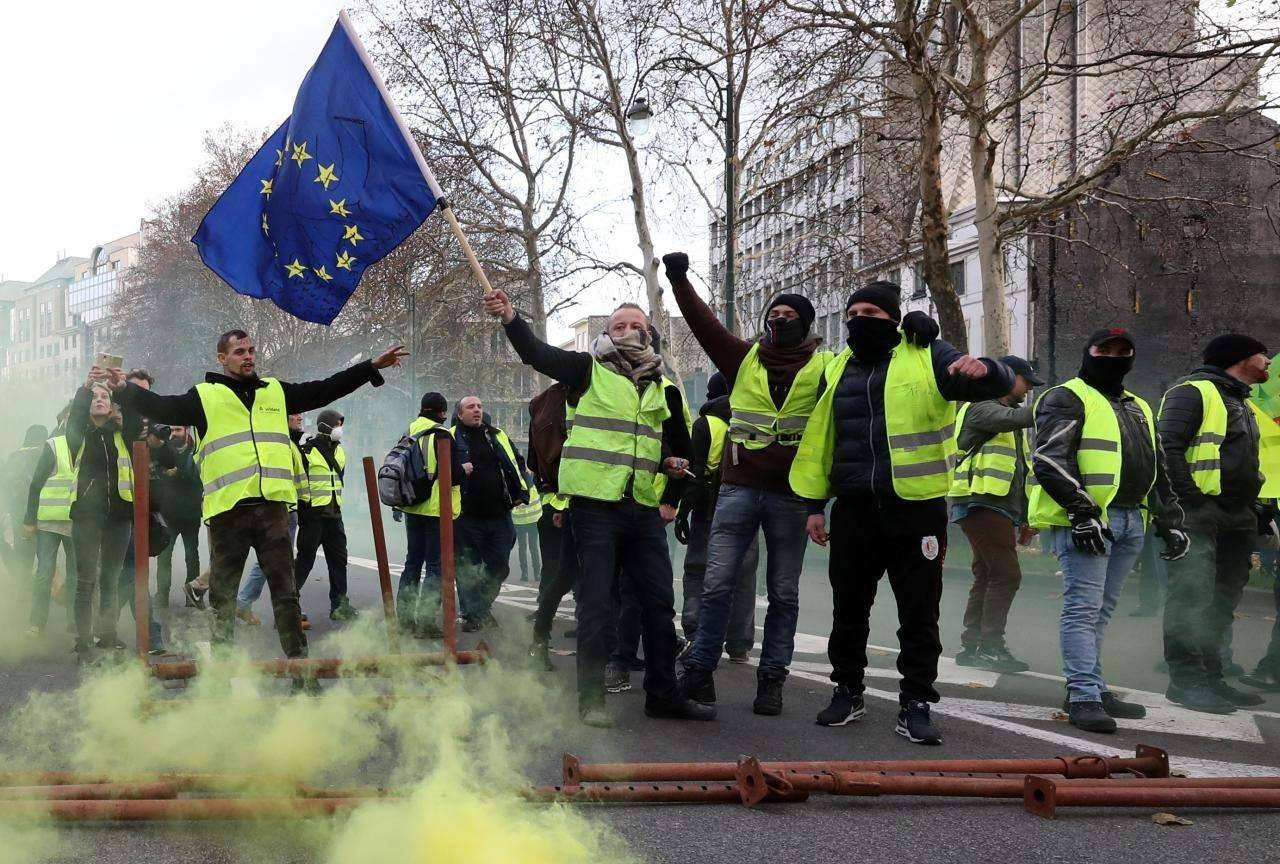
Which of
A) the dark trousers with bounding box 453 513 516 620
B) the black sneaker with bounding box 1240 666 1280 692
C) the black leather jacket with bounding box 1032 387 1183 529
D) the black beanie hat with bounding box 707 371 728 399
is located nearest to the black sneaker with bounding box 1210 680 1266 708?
the black sneaker with bounding box 1240 666 1280 692

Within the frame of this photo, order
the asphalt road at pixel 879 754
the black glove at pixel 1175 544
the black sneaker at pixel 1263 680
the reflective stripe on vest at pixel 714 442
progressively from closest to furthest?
the asphalt road at pixel 879 754 → the black glove at pixel 1175 544 → the black sneaker at pixel 1263 680 → the reflective stripe on vest at pixel 714 442

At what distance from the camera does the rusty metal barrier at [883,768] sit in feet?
13.6

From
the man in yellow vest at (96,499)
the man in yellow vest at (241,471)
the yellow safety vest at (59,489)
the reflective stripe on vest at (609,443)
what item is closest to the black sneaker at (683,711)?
the reflective stripe on vest at (609,443)

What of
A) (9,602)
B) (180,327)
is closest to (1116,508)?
(9,602)

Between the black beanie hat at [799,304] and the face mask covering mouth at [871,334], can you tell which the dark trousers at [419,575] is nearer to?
the black beanie hat at [799,304]

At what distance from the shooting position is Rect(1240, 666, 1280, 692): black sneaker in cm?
671

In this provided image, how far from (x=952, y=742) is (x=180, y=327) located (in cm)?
4863

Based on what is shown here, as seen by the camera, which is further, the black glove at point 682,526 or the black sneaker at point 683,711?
the black glove at point 682,526

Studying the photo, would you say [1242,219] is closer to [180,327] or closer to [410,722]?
[410,722]

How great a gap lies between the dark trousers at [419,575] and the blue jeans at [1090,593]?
16.4ft

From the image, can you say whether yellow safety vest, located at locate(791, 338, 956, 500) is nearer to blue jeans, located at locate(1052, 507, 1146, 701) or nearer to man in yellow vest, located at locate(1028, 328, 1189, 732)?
man in yellow vest, located at locate(1028, 328, 1189, 732)

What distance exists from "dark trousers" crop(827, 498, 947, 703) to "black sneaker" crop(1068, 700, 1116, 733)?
0.73m

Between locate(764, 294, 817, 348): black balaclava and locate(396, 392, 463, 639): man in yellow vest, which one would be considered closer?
locate(764, 294, 817, 348): black balaclava

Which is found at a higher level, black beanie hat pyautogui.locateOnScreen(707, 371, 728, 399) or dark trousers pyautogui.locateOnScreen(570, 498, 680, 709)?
black beanie hat pyautogui.locateOnScreen(707, 371, 728, 399)
